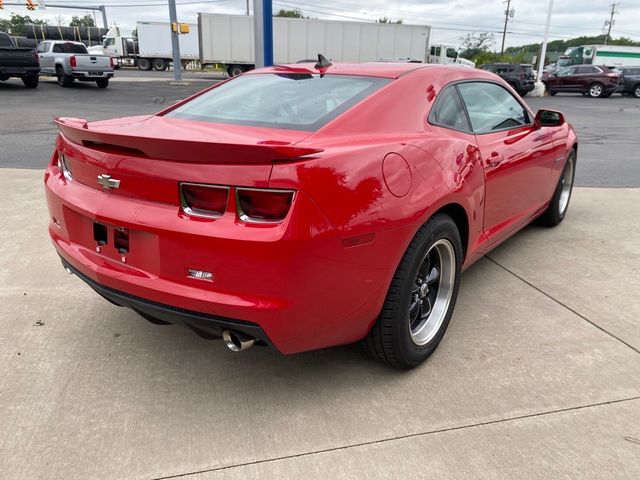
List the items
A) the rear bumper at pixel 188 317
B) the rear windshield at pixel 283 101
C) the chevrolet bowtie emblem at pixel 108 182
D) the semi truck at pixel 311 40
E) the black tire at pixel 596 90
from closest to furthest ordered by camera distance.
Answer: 1. the rear bumper at pixel 188 317
2. the chevrolet bowtie emblem at pixel 108 182
3. the rear windshield at pixel 283 101
4. the black tire at pixel 596 90
5. the semi truck at pixel 311 40

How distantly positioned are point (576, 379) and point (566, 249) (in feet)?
6.97

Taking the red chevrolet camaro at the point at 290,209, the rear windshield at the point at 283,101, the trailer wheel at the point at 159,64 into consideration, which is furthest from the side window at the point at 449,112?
the trailer wheel at the point at 159,64

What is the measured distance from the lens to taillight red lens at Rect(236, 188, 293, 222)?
6.33ft

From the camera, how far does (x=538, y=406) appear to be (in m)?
2.42

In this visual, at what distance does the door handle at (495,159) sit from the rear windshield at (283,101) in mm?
817

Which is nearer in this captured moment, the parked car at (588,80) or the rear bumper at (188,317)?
the rear bumper at (188,317)

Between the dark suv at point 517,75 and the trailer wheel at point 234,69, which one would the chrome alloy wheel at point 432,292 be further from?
the trailer wheel at point 234,69

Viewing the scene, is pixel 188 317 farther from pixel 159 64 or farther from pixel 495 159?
pixel 159 64

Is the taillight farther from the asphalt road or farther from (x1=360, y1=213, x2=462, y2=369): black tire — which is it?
the asphalt road

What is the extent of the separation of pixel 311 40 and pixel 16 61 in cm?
1708

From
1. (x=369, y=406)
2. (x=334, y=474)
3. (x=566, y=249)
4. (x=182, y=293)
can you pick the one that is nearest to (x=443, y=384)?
(x=369, y=406)

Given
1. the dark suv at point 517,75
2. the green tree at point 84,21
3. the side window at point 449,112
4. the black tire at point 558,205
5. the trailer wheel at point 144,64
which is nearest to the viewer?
the side window at point 449,112

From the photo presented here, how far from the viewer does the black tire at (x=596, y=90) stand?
84.4 feet

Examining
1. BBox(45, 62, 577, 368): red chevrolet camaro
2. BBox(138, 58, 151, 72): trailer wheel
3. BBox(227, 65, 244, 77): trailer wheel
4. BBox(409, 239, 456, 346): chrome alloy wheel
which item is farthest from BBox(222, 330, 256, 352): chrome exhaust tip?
BBox(138, 58, 151, 72): trailer wheel
